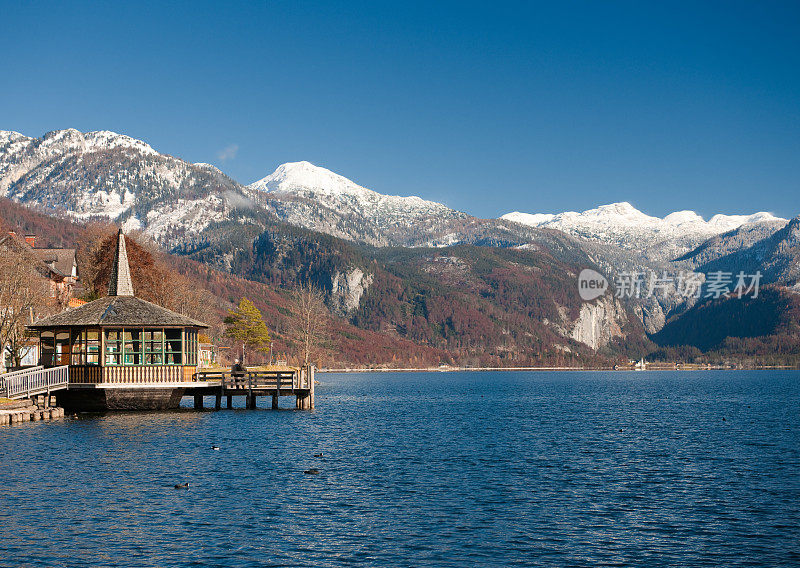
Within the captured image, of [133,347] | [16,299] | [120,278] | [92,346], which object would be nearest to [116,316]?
[133,347]

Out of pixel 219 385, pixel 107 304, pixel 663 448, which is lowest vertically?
pixel 663 448

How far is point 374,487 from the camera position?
36.1 m

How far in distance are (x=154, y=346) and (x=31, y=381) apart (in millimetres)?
9224

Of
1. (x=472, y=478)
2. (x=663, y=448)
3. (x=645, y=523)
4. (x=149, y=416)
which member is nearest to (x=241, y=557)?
(x=645, y=523)

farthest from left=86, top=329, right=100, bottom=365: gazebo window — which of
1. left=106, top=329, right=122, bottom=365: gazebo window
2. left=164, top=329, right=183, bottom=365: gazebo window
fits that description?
left=164, top=329, right=183, bottom=365: gazebo window

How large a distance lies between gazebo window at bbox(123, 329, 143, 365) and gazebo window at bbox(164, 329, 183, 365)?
1962 mm

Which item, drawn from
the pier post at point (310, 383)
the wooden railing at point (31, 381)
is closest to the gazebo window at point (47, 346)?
the wooden railing at point (31, 381)

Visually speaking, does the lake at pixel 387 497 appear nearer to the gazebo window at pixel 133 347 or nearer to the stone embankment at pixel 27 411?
the stone embankment at pixel 27 411

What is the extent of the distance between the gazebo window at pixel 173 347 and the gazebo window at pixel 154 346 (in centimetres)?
39

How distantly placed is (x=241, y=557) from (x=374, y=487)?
12.4 meters

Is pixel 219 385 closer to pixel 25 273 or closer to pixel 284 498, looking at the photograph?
pixel 25 273

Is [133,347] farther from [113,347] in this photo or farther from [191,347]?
[191,347]

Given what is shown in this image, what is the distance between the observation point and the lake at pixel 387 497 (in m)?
25.0

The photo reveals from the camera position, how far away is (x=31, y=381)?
5978 cm
